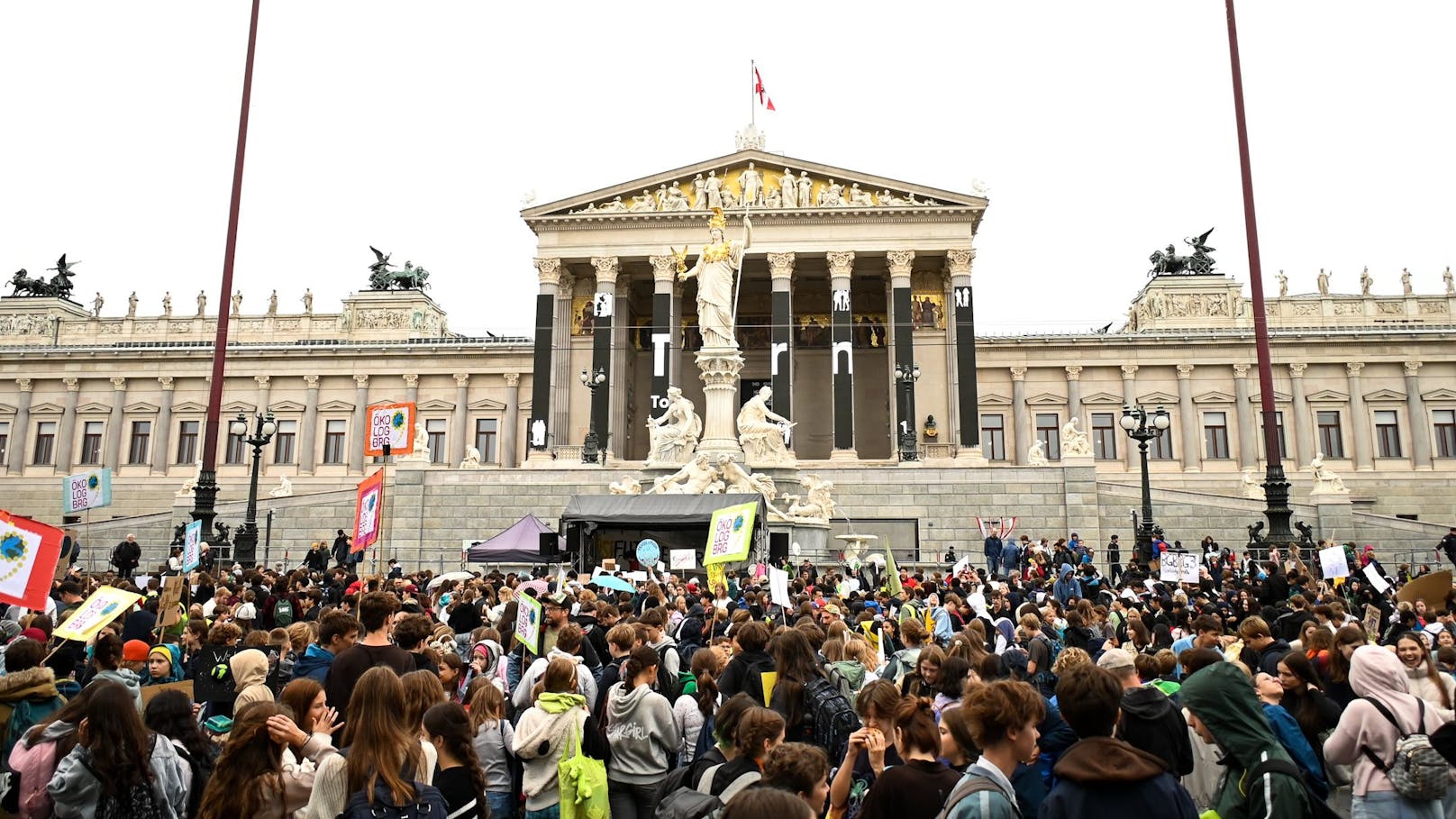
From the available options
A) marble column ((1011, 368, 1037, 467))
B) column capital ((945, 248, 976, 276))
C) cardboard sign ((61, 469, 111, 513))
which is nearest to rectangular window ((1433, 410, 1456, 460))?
marble column ((1011, 368, 1037, 467))

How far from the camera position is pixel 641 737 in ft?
22.2

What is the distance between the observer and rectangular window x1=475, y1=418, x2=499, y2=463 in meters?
60.0

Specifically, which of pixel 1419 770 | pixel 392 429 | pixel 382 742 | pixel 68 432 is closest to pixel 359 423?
pixel 68 432

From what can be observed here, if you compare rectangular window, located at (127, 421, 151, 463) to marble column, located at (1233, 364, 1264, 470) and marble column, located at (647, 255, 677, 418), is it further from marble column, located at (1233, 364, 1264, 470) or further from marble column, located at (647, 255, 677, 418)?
marble column, located at (1233, 364, 1264, 470)

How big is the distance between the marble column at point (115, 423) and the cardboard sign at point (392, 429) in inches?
1769

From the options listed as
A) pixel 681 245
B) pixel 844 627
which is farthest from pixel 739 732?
pixel 681 245

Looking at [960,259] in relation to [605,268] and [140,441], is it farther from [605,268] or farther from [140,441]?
[140,441]

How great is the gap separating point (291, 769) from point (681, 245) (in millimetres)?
46567

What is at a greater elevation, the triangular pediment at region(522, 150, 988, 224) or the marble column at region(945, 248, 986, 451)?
the triangular pediment at region(522, 150, 988, 224)

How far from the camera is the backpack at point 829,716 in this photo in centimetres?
633

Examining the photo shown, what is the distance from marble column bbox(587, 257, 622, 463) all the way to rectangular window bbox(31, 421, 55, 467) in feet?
111

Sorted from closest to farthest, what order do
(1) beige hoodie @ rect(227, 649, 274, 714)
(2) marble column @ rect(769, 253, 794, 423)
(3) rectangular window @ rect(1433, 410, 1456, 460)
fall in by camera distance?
(1) beige hoodie @ rect(227, 649, 274, 714) → (2) marble column @ rect(769, 253, 794, 423) → (3) rectangular window @ rect(1433, 410, 1456, 460)

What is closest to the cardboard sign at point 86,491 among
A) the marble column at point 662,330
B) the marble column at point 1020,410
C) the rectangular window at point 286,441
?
the marble column at point 662,330

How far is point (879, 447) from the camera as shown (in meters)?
55.1
